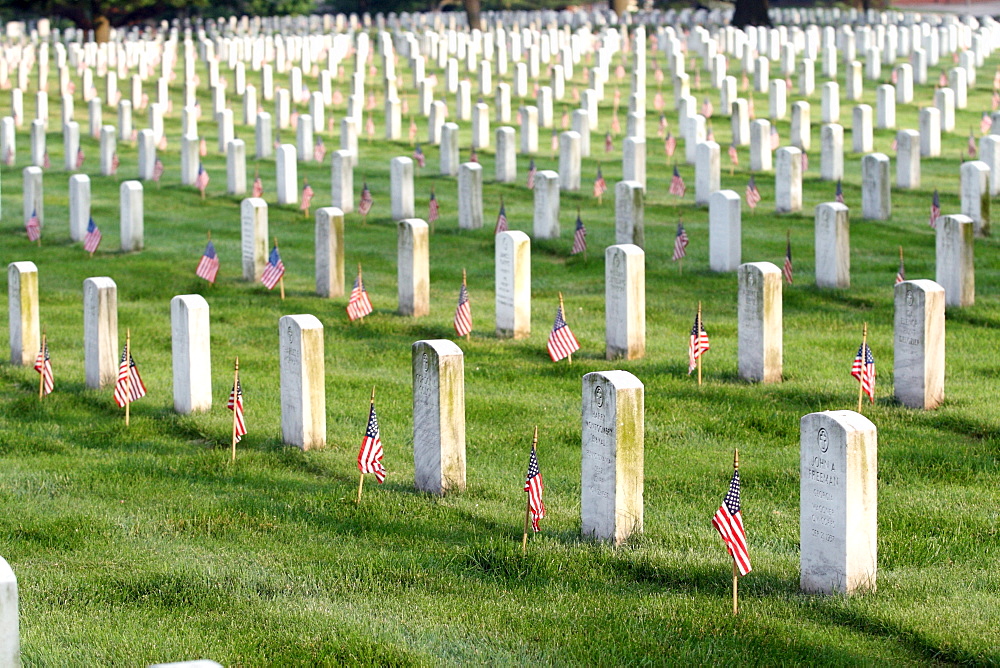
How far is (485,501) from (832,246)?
7123mm

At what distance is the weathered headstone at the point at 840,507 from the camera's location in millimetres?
7191

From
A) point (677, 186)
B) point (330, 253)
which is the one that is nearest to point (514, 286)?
point (330, 253)

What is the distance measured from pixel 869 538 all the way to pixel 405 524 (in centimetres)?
252

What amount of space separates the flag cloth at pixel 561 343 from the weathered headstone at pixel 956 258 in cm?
361

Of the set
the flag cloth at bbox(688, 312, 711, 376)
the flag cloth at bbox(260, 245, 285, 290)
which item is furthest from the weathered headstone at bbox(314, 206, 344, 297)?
the flag cloth at bbox(688, 312, 711, 376)

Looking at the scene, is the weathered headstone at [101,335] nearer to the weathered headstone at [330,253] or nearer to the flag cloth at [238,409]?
the flag cloth at [238,409]

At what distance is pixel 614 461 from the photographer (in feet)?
26.6

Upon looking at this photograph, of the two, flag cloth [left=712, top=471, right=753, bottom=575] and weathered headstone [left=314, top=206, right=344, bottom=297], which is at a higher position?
weathered headstone [left=314, top=206, right=344, bottom=297]

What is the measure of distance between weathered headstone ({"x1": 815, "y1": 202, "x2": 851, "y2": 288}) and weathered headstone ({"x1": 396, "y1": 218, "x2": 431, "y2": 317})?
380 centimetres

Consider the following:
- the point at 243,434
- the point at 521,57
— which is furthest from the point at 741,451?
the point at 521,57

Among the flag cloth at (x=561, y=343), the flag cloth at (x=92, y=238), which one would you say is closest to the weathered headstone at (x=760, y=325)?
the flag cloth at (x=561, y=343)

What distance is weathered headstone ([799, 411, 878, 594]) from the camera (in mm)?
7191

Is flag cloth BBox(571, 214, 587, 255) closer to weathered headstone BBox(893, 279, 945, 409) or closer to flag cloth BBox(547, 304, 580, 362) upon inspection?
flag cloth BBox(547, 304, 580, 362)

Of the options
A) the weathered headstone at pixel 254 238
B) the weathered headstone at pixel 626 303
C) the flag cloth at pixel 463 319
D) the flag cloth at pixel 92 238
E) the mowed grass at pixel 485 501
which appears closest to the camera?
the mowed grass at pixel 485 501
